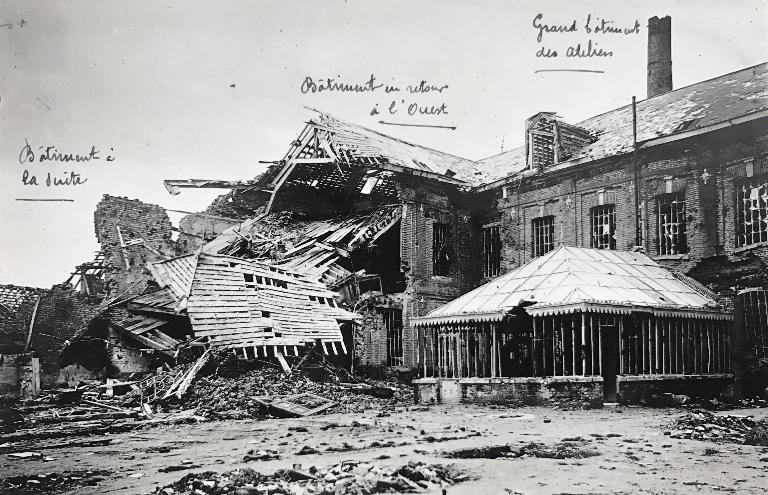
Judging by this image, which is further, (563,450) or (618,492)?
(563,450)

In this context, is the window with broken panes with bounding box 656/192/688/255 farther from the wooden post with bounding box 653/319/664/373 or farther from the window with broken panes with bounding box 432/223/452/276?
the window with broken panes with bounding box 432/223/452/276

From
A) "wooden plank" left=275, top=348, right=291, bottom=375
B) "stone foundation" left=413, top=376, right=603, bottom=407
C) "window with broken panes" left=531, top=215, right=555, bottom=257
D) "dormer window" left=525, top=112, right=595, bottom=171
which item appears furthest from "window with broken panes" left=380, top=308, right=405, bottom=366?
"dormer window" left=525, top=112, right=595, bottom=171

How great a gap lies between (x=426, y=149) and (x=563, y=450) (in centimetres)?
2226

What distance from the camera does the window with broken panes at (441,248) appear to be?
83.1ft

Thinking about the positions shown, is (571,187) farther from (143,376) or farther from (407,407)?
(143,376)

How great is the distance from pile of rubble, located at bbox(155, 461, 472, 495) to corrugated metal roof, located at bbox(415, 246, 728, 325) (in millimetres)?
8756

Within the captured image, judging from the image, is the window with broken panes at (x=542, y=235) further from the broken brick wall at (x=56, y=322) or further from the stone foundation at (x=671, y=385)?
the broken brick wall at (x=56, y=322)

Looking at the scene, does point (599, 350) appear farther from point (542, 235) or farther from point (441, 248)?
point (441, 248)

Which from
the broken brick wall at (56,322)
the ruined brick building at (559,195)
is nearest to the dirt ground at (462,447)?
the ruined brick building at (559,195)

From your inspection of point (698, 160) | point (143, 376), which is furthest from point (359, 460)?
point (698, 160)

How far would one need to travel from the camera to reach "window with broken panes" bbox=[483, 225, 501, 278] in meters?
25.9

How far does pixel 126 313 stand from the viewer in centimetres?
1994

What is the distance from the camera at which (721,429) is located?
1048 centimetres

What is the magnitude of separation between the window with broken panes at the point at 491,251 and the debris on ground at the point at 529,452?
54.5ft
